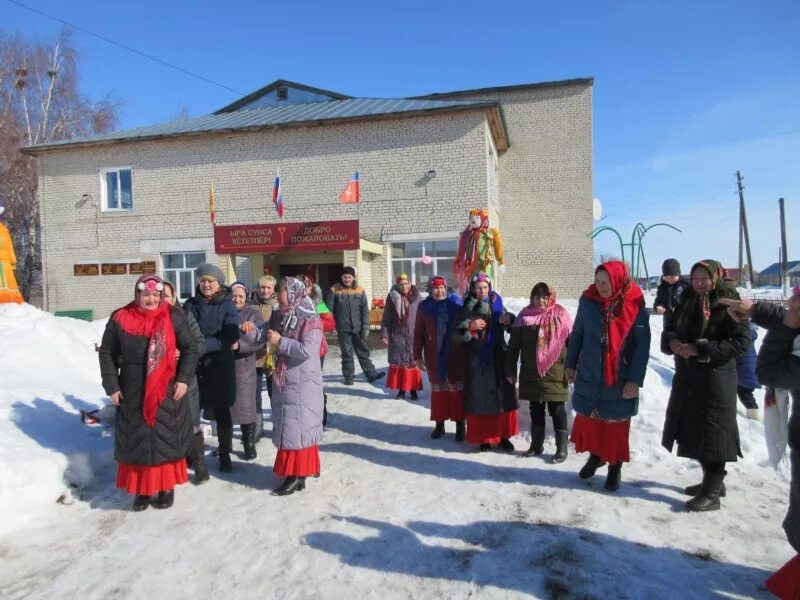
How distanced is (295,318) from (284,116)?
14.4 metres

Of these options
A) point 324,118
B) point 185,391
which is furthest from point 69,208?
point 185,391

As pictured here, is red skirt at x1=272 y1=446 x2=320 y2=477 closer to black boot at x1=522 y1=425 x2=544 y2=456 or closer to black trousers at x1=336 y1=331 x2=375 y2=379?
black boot at x1=522 y1=425 x2=544 y2=456

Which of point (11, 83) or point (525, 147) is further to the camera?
point (11, 83)

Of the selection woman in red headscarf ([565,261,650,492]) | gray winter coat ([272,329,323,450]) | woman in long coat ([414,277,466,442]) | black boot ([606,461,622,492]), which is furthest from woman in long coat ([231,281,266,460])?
black boot ([606,461,622,492])

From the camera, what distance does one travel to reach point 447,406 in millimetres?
5047

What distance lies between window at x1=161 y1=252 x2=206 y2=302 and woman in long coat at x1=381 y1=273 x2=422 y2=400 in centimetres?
1148

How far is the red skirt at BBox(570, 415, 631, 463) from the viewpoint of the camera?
366cm

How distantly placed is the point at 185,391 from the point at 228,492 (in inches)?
35.6

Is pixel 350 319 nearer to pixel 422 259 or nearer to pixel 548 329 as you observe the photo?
pixel 548 329

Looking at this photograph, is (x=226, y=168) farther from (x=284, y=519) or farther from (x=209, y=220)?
(x=284, y=519)

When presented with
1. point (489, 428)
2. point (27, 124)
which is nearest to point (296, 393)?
point (489, 428)

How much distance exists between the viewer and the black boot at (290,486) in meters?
3.81

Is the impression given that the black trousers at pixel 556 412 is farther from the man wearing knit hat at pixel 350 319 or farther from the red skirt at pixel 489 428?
the man wearing knit hat at pixel 350 319

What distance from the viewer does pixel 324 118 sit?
49.1 ft
